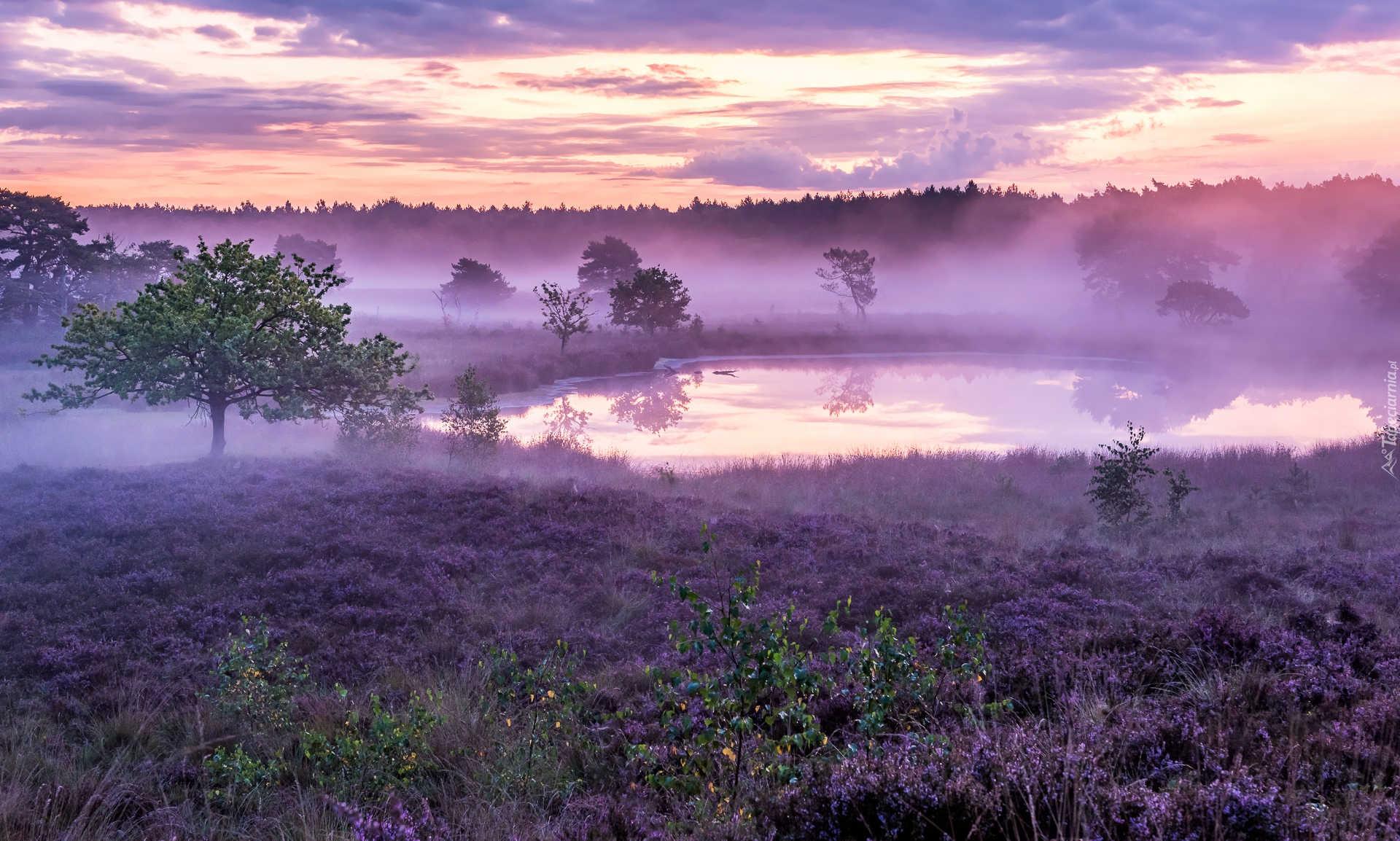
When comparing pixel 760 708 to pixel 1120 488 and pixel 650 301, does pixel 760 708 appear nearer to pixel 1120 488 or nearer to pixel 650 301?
pixel 1120 488

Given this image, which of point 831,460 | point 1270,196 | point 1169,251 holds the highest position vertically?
point 1270,196

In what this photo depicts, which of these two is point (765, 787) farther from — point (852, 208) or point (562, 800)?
point (852, 208)

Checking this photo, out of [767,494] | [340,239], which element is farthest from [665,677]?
[340,239]

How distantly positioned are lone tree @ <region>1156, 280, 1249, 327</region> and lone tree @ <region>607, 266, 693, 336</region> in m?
44.8

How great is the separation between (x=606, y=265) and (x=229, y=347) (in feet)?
221

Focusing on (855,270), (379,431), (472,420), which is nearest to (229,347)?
(379,431)

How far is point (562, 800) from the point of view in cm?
478

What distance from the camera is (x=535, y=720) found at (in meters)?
5.53

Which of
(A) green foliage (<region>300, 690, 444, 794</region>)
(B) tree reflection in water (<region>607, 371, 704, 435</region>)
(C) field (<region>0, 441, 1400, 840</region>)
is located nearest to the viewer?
(C) field (<region>0, 441, 1400, 840</region>)

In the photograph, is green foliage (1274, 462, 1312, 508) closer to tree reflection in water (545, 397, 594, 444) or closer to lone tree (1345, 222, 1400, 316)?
tree reflection in water (545, 397, 594, 444)

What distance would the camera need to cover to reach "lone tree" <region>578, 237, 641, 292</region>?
83.2 metres

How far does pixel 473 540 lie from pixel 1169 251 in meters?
88.3

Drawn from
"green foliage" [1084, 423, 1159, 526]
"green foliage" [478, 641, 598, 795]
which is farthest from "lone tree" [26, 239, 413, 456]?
"green foliage" [1084, 423, 1159, 526]

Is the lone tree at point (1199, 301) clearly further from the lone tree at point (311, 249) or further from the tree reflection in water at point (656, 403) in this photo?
the lone tree at point (311, 249)
